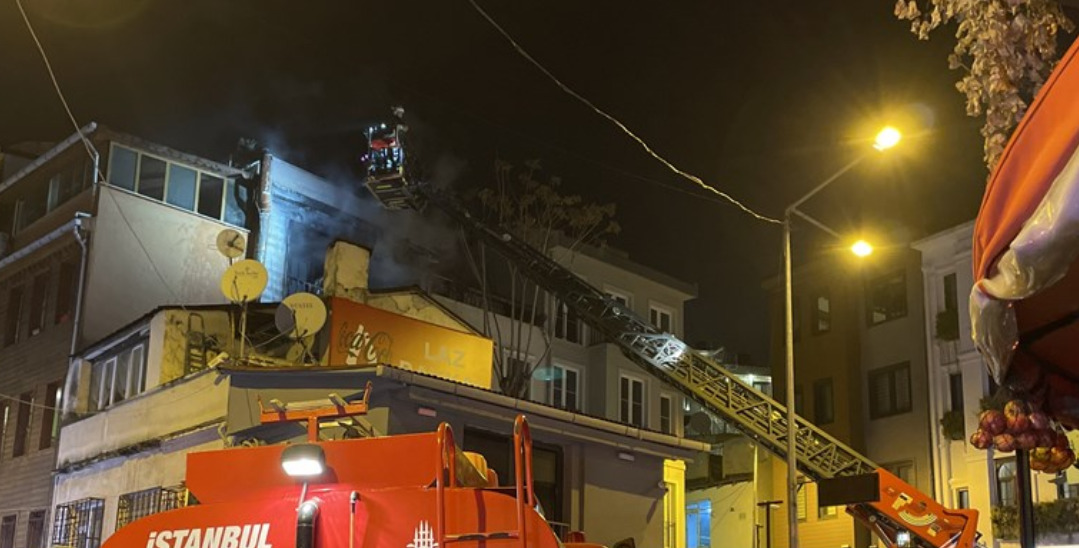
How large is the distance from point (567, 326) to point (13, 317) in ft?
56.1

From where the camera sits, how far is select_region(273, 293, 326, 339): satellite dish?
19.4 m

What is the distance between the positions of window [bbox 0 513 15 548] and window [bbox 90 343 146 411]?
15.9 feet

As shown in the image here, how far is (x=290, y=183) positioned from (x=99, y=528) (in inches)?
491

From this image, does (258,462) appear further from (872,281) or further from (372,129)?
(872,281)

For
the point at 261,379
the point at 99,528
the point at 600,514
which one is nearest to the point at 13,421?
the point at 99,528

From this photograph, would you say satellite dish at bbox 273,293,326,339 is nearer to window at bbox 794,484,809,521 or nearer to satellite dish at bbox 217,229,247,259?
satellite dish at bbox 217,229,247,259

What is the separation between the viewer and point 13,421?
96.7ft

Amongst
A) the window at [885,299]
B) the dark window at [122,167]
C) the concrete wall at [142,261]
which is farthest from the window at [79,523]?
the window at [885,299]

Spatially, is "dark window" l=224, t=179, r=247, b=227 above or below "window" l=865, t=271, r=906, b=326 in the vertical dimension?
above

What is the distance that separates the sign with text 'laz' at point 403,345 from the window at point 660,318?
60.5 feet

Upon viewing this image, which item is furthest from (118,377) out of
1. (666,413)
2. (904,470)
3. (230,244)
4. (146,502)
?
(904,470)

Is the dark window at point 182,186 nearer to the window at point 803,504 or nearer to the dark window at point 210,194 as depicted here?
the dark window at point 210,194

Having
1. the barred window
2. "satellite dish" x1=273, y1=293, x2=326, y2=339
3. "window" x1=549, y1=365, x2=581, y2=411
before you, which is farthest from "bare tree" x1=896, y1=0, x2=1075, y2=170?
"window" x1=549, y1=365, x2=581, y2=411

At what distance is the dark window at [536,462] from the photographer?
57.3ft
